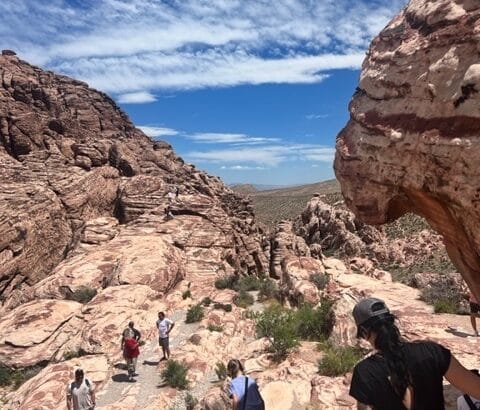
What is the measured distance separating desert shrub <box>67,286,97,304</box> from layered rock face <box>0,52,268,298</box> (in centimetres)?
127

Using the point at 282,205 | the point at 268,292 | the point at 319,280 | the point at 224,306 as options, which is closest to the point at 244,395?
the point at 224,306

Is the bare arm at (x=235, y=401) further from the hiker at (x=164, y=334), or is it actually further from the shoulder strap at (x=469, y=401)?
the hiker at (x=164, y=334)

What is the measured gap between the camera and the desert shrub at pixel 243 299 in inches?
906

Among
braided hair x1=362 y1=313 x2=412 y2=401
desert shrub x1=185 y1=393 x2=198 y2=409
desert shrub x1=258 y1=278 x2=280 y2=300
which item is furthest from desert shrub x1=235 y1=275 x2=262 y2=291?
braided hair x1=362 y1=313 x2=412 y2=401

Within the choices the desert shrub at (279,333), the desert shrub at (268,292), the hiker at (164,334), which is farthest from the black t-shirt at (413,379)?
the desert shrub at (268,292)

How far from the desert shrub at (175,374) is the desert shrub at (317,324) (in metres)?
4.05

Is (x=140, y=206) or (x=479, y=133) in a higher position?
(x=479, y=133)

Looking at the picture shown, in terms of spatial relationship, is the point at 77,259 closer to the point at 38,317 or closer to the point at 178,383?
the point at 38,317

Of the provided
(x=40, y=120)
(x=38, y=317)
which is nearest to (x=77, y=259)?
(x=38, y=317)

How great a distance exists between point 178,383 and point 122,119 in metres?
53.3

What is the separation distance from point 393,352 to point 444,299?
1393 centimetres

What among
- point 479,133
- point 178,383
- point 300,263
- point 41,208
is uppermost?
point 479,133

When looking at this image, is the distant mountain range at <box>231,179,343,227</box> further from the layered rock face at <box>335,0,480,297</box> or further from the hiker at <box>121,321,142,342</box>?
the layered rock face at <box>335,0,480,297</box>

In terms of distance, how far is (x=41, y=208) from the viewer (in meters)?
33.7
